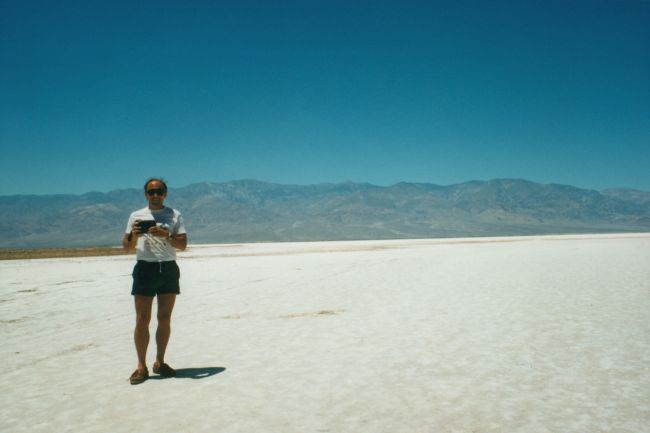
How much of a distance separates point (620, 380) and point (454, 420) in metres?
2.24

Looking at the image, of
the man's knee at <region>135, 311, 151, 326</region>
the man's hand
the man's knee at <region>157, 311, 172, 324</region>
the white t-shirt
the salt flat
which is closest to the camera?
the salt flat

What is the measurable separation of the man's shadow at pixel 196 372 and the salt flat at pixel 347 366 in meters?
0.04

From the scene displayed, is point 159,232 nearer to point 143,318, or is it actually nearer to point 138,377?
point 143,318

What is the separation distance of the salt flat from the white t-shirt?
1.41m

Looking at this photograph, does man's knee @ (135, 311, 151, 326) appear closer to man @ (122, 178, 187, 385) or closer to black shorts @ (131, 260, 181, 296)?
man @ (122, 178, 187, 385)

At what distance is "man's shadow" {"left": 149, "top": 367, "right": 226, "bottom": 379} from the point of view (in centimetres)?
554

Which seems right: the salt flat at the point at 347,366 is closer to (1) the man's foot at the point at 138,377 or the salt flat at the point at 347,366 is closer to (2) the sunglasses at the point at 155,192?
(1) the man's foot at the point at 138,377

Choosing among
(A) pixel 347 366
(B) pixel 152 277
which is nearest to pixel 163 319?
(B) pixel 152 277

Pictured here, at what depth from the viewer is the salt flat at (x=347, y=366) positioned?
13.8 feet

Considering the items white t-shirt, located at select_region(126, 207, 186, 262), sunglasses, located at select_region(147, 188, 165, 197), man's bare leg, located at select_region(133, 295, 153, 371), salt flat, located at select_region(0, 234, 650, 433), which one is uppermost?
sunglasses, located at select_region(147, 188, 165, 197)

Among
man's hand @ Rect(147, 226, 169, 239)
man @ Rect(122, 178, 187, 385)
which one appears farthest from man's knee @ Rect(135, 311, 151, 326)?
man's hand @ Rect(147, 226, 169, 239)

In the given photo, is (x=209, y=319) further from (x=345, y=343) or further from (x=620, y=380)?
(x=620, y=380)

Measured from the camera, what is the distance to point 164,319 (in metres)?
5.49

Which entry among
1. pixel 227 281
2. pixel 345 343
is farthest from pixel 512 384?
pixel 227 281
